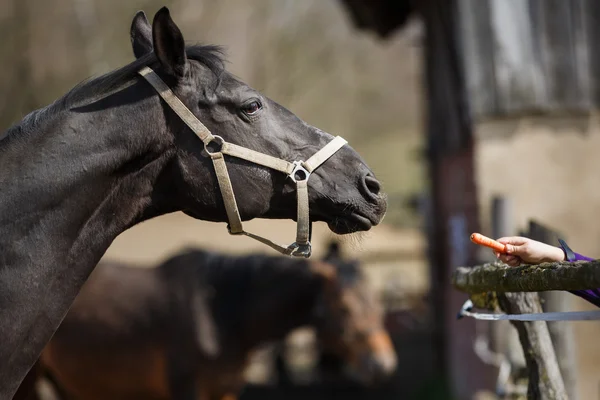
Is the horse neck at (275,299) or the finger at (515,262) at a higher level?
the finger at (515,262)

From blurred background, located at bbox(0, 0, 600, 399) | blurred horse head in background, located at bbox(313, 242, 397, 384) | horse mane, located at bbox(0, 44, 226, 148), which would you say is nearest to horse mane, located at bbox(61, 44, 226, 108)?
horse mane, located at bbox(0, 44, 226, 148)

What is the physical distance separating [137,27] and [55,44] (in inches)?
629

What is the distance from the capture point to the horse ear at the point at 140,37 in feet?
9.20

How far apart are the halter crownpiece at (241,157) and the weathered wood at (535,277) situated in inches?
24.3

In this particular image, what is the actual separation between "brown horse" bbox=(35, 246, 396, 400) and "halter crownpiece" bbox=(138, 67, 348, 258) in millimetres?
4360

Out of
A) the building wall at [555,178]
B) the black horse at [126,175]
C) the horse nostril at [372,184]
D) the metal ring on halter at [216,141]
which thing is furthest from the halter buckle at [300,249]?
the building wall at [555,178]

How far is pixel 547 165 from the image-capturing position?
24.3 ft

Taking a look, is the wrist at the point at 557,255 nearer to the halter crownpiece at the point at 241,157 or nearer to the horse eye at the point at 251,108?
the halter crownpiece at the point at 241,157

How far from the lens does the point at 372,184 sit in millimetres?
2688

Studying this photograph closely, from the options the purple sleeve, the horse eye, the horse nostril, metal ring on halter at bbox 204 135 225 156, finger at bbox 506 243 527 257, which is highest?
the horse eye

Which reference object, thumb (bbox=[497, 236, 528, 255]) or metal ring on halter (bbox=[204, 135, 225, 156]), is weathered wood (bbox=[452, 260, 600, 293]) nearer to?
thumb (bbox=[497, 236, 528, 255])

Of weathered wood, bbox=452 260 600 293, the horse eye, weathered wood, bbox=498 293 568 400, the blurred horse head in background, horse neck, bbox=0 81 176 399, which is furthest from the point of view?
the blurred horse head in background

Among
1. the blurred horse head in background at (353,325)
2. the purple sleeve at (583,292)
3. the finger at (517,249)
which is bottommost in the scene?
the blurred horse head in background at (353,325)

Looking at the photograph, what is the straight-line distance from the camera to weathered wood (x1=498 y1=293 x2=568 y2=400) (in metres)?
2.75
